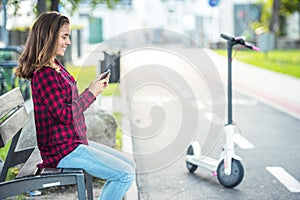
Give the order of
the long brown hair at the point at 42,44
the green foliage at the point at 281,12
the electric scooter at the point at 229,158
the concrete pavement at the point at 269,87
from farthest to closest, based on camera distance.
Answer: the green foliage at the point at 281,12 → the concrete pavement at the point at 269,87 → the electric scooter at the point at 229,158 → the long brown hair at the point at 42,44

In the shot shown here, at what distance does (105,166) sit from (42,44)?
937 mm

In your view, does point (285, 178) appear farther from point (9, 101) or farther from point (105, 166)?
point (9, 101)

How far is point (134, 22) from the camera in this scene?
175 feet

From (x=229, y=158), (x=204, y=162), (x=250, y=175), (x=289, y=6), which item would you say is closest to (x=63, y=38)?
(x=229, y=158)

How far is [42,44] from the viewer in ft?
13.9

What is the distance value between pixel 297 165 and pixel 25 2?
5629mm

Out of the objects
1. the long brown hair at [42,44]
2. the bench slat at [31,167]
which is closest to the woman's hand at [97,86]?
the long brown hair at [42,44]

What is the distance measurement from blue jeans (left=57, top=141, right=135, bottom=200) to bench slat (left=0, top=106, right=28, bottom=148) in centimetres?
56

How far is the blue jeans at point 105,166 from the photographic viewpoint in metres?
4.29

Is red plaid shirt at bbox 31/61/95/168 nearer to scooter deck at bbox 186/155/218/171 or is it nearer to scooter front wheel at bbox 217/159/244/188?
scooter front wheel at bbox 217/159/244/188

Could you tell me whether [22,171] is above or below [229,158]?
above

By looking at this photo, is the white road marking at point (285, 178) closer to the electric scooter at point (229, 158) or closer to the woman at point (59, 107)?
the electric scooter at point (229, 158)

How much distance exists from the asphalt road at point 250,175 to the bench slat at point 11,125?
5.04 feet

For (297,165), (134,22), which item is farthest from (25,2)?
(134,22)
